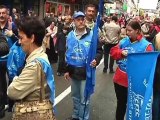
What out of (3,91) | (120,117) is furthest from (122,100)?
(3,91)

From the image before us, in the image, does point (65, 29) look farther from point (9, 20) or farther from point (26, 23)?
point (26, 23)

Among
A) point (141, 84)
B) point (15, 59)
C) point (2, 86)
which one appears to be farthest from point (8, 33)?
point (141, 84)

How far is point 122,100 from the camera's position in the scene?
569 centimetres

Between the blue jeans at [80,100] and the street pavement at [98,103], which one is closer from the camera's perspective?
the blue jeans at [80,100]

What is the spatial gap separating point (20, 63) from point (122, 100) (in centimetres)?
152

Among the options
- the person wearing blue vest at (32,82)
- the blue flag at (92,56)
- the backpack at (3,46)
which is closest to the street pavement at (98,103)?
the blue flag at (92,56)

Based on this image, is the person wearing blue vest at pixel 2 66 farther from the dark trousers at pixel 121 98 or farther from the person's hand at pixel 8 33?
the dark trousers at pixel 121 98

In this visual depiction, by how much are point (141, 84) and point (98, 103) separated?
377 cm

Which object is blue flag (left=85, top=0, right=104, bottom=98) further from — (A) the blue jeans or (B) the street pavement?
(B) the street pavement

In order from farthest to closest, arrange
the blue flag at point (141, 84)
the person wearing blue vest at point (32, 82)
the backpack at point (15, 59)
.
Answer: the backpack at point (15, 59)
the blue flag at point (141, 84)
the person wearing blue vest at point (32, 82)

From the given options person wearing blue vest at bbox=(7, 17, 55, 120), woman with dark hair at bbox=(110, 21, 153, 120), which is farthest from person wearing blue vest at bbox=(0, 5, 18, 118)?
person wearing blue vest at bbox=(7, 17, 55, 120)

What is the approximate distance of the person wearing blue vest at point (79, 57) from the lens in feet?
19.6

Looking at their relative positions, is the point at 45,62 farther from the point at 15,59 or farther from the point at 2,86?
the point at 2,86

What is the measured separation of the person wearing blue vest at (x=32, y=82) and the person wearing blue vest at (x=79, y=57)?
229cm
